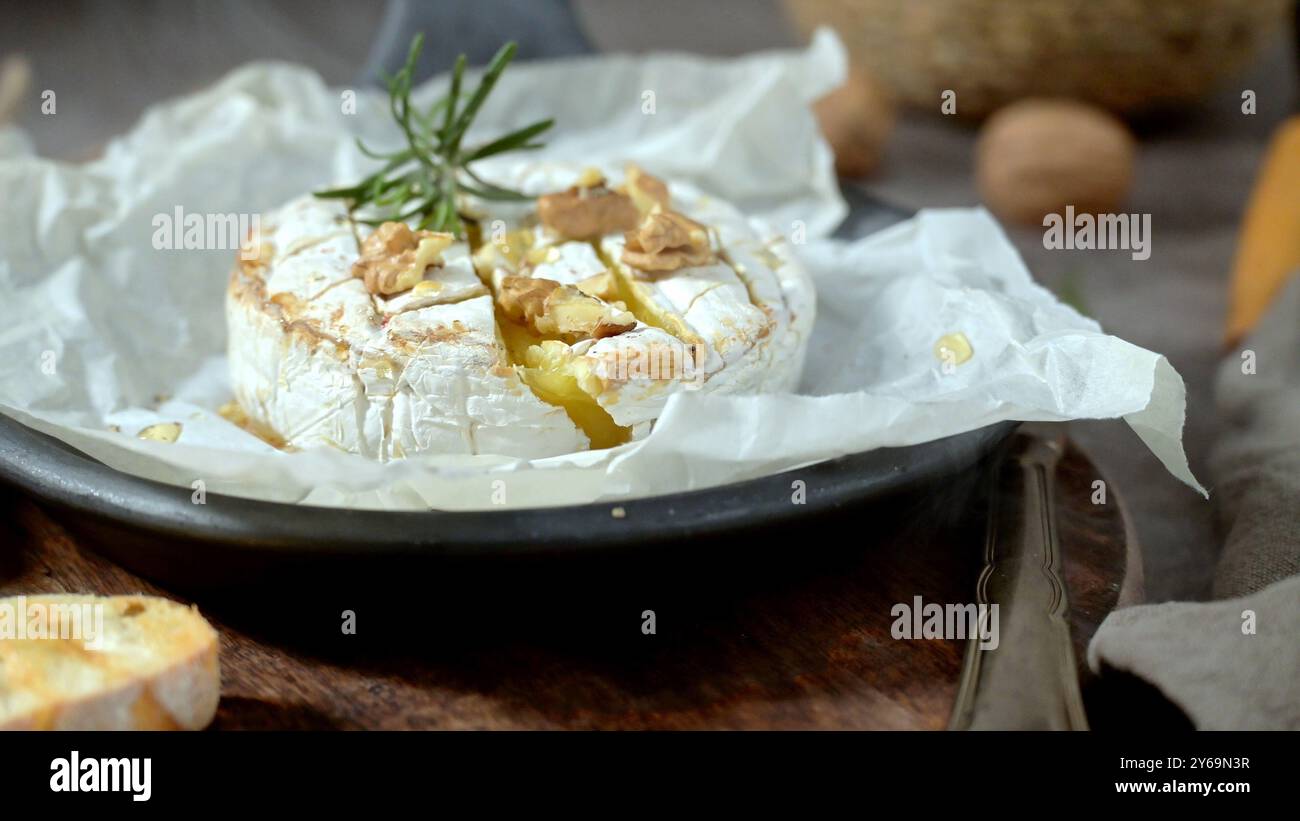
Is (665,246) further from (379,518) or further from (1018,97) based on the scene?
(1018,97)

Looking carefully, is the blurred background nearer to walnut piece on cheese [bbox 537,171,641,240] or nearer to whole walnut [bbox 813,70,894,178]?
whole walnut [bbox 813,70,894,178]

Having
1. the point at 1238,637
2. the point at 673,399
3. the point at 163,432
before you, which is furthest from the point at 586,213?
the point at 1238,637

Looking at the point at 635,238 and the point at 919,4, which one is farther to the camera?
the point at 919,4

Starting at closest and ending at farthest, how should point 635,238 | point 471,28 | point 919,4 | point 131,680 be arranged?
point 131,680 < point 635,238 < point 471,28 < point 919,4

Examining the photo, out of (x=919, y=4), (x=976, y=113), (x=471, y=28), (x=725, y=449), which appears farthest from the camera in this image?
(x=976, y=113)

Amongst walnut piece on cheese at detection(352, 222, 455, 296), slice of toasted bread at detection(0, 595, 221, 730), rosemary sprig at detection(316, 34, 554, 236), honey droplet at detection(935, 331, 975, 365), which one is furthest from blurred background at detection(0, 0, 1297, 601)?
slice of toasted bread at detection(0, 595, 221, 730)
